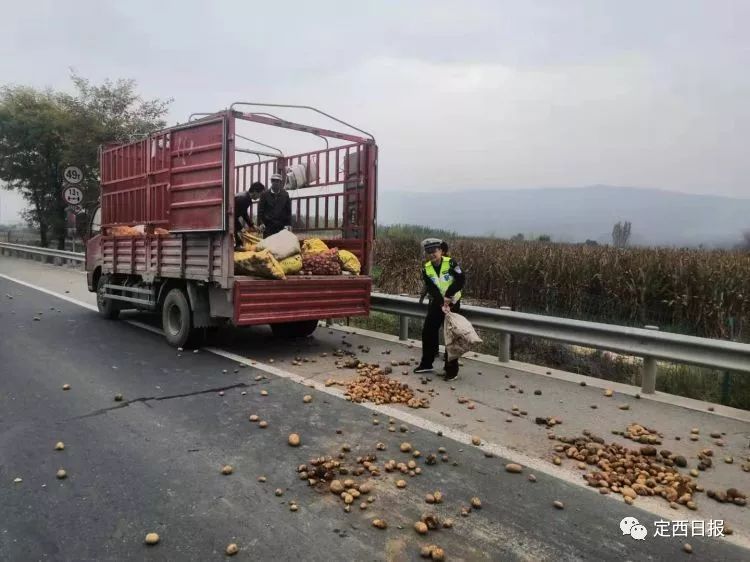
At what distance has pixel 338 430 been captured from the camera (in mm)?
4430

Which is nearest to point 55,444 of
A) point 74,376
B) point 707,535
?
point 74,376

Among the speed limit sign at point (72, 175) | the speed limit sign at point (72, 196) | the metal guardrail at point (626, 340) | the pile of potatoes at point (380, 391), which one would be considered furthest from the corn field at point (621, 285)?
the speed limit sign at point (72, 175)

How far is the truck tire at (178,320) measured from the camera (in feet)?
23.6

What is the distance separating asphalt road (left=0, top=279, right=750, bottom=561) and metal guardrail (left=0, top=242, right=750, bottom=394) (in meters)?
2.35

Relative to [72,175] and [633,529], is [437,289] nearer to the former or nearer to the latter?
[633,529]

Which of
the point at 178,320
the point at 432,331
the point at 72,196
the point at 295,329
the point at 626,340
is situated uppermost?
the point at 72,196

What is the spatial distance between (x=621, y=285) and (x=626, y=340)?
527 cm

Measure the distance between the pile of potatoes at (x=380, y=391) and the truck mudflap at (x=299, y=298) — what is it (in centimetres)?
132

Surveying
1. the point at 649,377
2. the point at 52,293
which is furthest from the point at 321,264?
the point at 52,293

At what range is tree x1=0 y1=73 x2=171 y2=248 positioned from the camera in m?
23.2

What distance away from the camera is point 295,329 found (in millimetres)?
8172

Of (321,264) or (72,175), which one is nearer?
(321,264)

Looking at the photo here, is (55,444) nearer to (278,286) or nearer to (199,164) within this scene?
(278,286)

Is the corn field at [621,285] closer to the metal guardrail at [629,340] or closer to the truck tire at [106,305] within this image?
the metal guardrail at [629,340]
